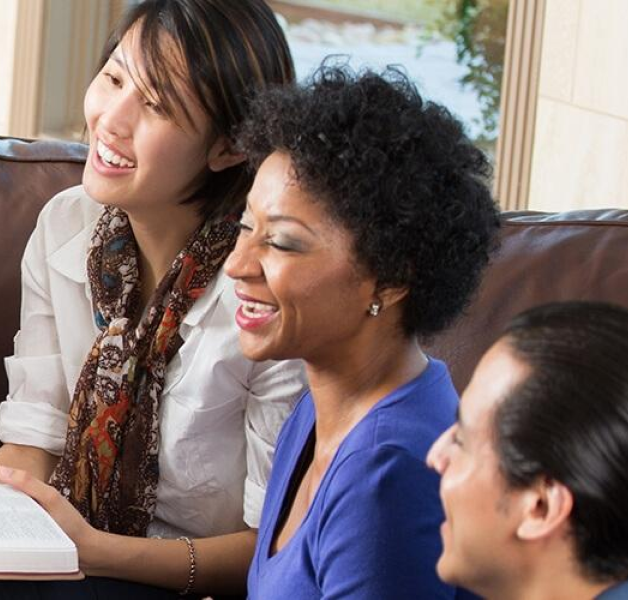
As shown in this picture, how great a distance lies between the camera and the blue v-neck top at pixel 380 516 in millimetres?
1383

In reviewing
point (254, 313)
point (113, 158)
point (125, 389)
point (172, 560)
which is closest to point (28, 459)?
point (125, 389)

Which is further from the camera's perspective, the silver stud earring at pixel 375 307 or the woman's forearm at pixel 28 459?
the woman's forearm at pixel 28 459

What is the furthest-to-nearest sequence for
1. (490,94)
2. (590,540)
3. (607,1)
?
1. (490,94)
2. (607,1)
3. (590,540)

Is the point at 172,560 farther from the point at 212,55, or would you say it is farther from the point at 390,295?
the point at 212,55

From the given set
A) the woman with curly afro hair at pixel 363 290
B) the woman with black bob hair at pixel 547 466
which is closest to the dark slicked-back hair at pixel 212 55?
the woman with curly afro hair at pixel 363 290

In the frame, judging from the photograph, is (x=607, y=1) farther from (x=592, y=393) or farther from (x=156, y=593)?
(x=592, y=393)

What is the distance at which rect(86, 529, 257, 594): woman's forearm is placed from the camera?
179cm

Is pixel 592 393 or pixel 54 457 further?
pixel 54 457

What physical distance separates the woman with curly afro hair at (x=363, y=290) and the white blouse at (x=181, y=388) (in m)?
0.27

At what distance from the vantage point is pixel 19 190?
2.27 meters

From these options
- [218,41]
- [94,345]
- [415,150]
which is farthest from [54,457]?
[415,150]

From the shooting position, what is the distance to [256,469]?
1846mm

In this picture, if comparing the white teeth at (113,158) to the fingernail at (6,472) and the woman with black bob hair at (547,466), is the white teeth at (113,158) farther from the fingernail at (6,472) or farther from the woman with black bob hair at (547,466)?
the woman with black bob hair at (547,466)

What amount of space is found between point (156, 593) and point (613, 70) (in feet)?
6.12
